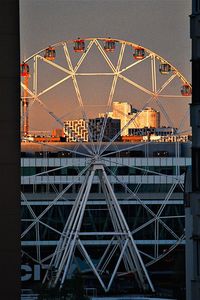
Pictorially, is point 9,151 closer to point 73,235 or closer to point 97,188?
point 73,235

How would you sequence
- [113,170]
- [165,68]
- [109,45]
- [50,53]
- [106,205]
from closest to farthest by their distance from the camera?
1. [109,45]
2. [50,53]
3. [165,68]
4. [106,205]
5. [113,170]

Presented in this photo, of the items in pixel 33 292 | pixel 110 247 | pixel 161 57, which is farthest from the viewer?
pixel 110 247

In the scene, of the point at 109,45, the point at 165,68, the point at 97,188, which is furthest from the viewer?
the point at 97,188

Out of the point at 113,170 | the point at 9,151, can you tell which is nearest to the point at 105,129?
the point at 113,170

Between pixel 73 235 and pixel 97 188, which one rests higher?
pixel 97 188

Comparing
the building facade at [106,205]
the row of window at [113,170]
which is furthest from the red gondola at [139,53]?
the row of window at [113,170]

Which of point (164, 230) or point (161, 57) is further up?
point (161, 57)

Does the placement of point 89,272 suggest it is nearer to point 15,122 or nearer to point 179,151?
point 179,151

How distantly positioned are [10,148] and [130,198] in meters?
72.0

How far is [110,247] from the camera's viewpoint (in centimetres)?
7581

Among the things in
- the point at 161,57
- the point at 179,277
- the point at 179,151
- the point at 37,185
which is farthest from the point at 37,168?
the point at 179,277

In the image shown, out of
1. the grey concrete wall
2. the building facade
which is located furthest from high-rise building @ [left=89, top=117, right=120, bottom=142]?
the grey concrete wall

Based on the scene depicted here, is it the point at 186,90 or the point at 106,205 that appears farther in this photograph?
the point at 106,205

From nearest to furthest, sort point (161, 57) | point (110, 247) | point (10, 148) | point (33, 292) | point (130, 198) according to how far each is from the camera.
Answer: point (10, 148) → point (33, 292) → point (161, 57) → point (110, 247) → point (130, 198)
